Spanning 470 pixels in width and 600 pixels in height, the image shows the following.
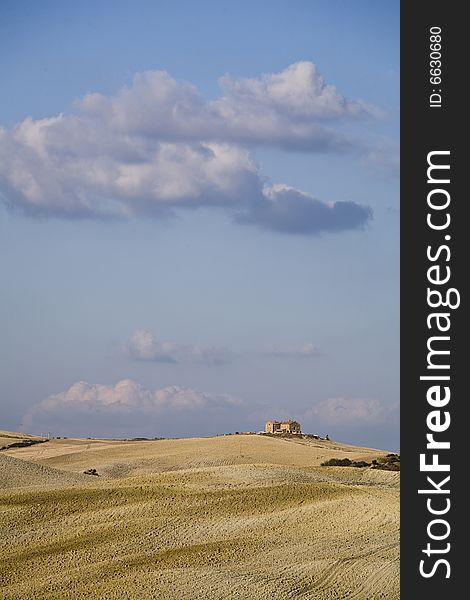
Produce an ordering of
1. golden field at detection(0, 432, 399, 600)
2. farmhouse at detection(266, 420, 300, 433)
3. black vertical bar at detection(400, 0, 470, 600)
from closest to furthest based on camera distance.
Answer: black vertical bar at detection(400, 0, 470, 600) < golden field at detection(0, 432, 399, 600) < farmhouse at detection(266, 420, 300, 433)

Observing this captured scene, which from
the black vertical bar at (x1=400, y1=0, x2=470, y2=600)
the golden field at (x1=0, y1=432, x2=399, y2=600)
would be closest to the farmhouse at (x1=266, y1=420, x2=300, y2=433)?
the golden field at (x1=0, y1=432, x2=399, y2=600)

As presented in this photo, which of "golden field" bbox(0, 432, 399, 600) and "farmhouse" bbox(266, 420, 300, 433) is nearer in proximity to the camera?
"golden field" bbox(0, 432, 399, 600)

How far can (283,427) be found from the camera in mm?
81812

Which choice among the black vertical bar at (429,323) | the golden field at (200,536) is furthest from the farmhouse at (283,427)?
the black vertical bar at (429,323)

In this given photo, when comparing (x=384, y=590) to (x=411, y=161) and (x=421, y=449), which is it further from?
(x=411, y=161)

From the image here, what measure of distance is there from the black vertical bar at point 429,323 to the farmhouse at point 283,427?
65.7 metres

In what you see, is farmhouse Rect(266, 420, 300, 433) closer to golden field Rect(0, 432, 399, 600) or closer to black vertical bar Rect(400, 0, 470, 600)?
golden field Rect(0, 432, 399, 600)

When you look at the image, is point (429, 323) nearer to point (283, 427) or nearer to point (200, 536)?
point (200, 536)

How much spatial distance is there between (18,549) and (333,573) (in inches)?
337

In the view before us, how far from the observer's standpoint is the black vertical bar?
615 inches

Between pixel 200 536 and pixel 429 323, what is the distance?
46.8ft

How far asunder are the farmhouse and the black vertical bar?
216 ft

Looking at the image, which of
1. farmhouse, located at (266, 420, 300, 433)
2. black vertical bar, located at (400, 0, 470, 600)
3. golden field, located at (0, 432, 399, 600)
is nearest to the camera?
black vertical bar, located at (400, 0, 470, 600)

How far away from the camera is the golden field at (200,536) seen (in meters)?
23.7
